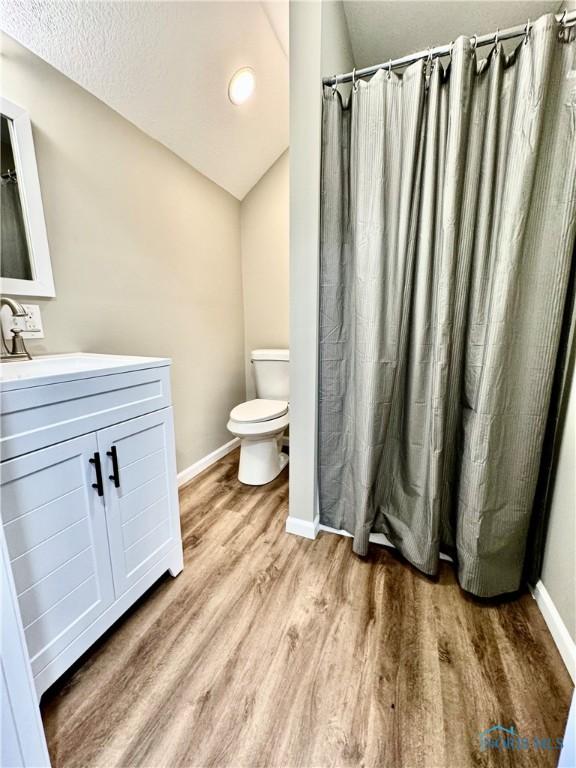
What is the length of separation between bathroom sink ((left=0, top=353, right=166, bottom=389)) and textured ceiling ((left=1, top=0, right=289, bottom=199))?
110cm

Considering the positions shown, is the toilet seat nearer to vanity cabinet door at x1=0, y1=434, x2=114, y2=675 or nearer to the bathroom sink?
the bathroom sink

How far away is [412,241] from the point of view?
120 cm

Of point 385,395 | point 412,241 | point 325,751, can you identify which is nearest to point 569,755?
point 325,751

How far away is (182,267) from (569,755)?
227 centimetres

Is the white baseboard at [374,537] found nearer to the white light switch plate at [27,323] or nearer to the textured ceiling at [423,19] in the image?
the white light switch plate at [27,323]

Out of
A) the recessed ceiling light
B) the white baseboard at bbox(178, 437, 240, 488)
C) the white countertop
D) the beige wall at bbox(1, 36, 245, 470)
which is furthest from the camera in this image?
the white baseboard at bbox(178, 437, 240, 488)

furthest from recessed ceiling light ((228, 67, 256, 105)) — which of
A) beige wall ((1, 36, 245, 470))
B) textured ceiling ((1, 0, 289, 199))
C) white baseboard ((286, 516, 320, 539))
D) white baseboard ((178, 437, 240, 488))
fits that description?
white baseboard ((286, 516, 320, 539))

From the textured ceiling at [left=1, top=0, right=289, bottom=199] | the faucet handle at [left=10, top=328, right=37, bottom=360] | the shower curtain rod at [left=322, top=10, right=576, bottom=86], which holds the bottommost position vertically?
the faucet handle at [left=10, top=328, right=37, bottom=360]

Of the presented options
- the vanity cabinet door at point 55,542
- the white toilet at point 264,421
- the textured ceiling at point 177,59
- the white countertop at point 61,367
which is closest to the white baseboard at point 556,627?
the white toilet at point 264,421

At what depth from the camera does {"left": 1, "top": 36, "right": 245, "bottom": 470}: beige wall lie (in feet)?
4.03

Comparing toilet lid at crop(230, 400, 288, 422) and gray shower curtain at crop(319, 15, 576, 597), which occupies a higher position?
gray shower curtain at crop(319, 15, 576, 597)

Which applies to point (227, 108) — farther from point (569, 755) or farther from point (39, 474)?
point (569, 755)

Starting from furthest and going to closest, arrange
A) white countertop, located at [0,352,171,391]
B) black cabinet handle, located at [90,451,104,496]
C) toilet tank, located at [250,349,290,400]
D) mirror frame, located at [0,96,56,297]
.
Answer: toilet tank, located at [250,349,290,400] < mirror frame, located at [0,96,56,297] < black cabinet handle, located at [90,451,104,496] < white countertop, located at [0,352,171,391]

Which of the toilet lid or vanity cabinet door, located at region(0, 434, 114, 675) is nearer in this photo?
vanity cabinet door, located at region(0, 434, 114, 675)
